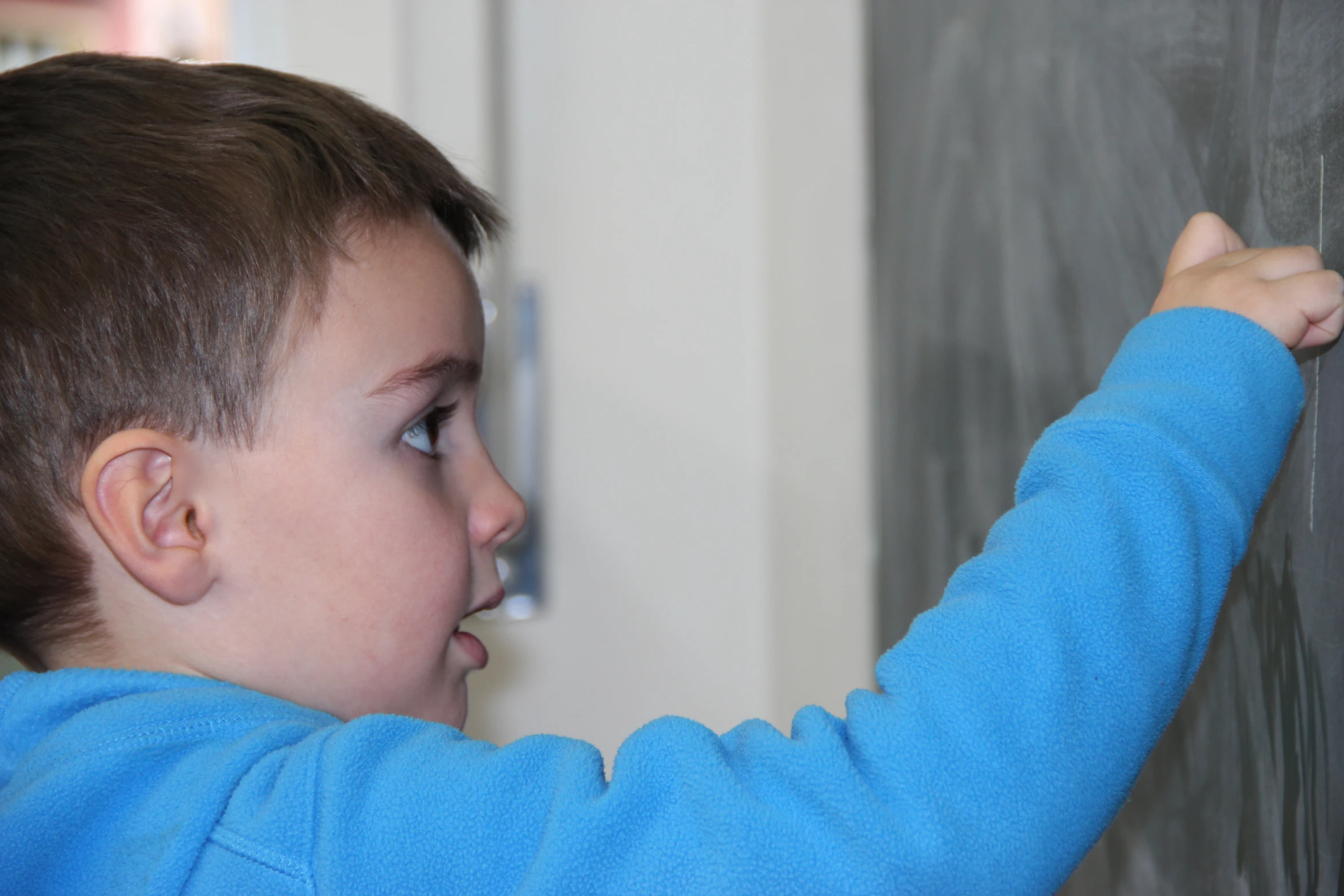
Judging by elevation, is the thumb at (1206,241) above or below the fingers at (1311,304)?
above

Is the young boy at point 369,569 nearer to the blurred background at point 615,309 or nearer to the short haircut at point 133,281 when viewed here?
the short haircut at point 133,281

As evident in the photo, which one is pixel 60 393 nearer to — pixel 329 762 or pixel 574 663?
pixel 329 762

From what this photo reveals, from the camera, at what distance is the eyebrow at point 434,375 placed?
1.77 ft

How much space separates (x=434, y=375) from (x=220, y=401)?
10 cm

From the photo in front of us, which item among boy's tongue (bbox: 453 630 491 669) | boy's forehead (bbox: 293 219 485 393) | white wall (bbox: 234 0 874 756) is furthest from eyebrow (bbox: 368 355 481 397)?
white wall (bbox: 234 0 874 756)

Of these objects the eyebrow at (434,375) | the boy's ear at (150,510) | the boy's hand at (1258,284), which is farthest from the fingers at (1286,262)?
the boy's ear at (150,510)

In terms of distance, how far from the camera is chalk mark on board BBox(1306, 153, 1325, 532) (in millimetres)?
438

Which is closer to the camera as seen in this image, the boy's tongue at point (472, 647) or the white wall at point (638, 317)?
the boy's tongue at point (472, 647)

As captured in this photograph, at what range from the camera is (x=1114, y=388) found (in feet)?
1.53

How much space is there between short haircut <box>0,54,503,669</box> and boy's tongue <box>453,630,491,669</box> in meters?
0.17

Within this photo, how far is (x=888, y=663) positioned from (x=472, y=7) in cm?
93

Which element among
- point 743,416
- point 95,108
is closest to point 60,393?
point 95,108

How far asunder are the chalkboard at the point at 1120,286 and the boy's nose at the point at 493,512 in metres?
0.31

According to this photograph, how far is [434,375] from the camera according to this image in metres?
0.56
